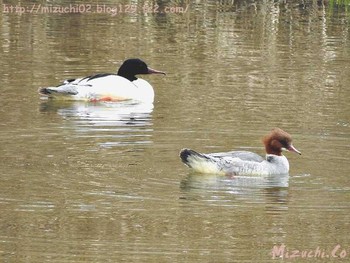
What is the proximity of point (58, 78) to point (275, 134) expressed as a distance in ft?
19.9

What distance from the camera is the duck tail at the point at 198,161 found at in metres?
12.0

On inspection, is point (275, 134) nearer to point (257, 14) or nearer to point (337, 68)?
point (337, 68)

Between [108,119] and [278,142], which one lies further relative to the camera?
[108,119]

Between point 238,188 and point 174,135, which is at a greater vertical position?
point 174,135

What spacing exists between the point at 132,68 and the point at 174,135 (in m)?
4.35

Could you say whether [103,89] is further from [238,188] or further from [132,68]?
[238,188]

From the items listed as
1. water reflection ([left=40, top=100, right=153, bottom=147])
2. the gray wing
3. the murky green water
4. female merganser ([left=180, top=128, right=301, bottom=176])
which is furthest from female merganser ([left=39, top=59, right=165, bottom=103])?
the gray wing

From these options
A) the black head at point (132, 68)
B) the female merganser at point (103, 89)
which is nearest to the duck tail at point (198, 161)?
the female merganser at point (103, 89)

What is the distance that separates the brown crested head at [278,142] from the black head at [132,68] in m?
5.52

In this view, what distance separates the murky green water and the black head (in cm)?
39

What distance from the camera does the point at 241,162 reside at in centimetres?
1223

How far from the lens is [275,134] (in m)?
12.7

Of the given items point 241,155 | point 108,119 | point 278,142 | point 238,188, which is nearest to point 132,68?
point 108,119

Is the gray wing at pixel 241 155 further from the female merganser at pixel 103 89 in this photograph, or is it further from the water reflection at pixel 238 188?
the female merganser at pixel 103 89
